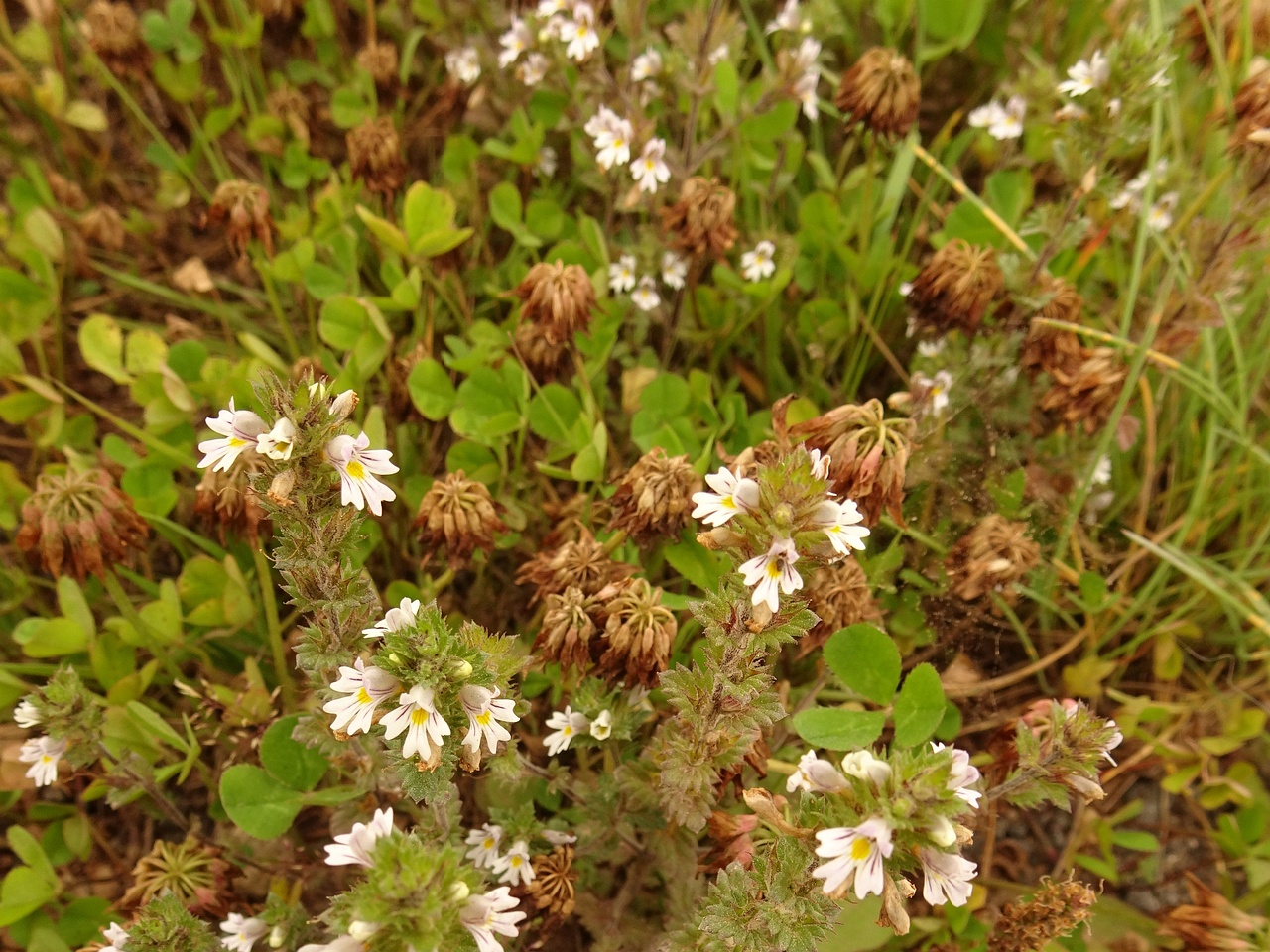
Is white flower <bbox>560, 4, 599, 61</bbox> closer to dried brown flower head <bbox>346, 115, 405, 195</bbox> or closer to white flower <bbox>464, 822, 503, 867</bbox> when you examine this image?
dried brown flower head <bbox>346, 115, 405, 195</bbox>

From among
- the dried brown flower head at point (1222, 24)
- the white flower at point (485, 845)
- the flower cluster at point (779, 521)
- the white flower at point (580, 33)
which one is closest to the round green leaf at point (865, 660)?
the flower cluster at point (779, 521)

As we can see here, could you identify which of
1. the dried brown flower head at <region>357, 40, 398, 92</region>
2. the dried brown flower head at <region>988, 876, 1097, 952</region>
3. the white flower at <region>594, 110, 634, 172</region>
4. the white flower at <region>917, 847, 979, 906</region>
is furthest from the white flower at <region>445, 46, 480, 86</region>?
the dried brown flower head at <region>988, 876, 1097, 952</region>

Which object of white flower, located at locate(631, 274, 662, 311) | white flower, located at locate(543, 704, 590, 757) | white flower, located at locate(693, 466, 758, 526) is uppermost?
white flower, located at locate(693, 466, 758, 526)

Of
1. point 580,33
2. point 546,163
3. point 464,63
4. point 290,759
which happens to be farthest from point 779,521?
point 464,63

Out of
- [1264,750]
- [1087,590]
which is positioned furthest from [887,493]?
[1264,750]

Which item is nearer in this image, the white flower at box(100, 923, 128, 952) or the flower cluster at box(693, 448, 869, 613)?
the flower cluster at box(693, 448, 869, 613)

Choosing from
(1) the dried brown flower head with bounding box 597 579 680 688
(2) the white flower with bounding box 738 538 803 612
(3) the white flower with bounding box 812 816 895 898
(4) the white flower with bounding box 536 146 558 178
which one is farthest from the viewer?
(4) the white flower with bounding box 536 146 558 178

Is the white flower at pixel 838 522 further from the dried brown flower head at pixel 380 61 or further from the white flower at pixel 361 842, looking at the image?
the dried brown flower head at pixel 380 61
